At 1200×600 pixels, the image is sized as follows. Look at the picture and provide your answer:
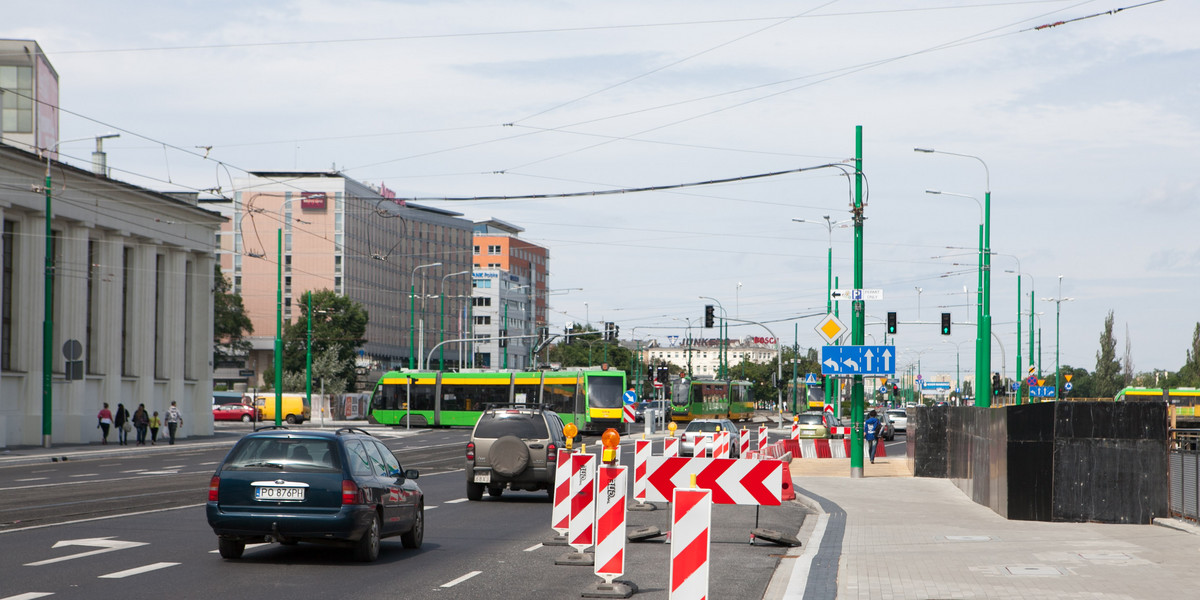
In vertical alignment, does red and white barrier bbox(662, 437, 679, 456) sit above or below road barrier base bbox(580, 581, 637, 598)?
above

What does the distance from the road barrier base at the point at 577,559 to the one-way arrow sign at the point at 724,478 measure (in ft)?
3.12

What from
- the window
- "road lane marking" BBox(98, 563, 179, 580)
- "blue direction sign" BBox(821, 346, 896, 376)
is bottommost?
"road lane marking" BBox(98, 563, 179, 580)

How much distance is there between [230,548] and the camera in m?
13.3

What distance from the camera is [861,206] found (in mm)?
29547

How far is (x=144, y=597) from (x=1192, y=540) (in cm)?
1210

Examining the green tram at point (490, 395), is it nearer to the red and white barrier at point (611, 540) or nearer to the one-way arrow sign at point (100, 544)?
the one-way arrow sign at point (100, 544)

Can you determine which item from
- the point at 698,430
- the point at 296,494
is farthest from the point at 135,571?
the point at 698,430

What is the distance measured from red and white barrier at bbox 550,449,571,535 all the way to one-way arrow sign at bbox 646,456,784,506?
3.20 feet

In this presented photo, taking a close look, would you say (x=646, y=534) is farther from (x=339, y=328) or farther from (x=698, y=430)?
(x=339, y=328)

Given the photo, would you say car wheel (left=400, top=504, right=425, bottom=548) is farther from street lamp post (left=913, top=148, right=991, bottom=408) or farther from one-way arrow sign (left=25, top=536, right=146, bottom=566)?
street lamp post (left=913, top=148, right=991, bottom=408)

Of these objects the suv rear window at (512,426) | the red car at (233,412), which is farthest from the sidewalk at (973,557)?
the red car at (233,412)

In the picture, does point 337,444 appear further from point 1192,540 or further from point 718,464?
point 1192,540

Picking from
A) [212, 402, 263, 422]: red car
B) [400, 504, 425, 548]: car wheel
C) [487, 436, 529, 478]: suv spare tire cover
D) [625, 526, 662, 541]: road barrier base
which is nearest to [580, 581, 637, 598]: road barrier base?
[400, 504, 425, 548]: car wheel

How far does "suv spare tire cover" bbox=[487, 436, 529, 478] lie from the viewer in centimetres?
2225
